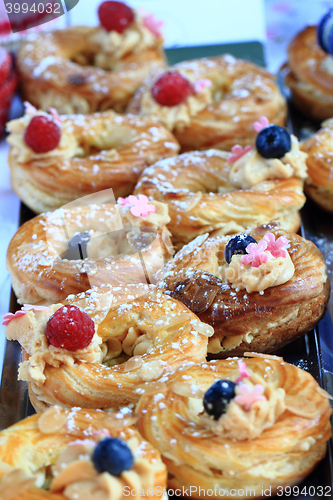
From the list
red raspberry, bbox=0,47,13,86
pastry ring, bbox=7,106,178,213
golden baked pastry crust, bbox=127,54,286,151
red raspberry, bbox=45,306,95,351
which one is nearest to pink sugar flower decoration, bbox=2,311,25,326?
red raspberry, bbox=45,306,95,351

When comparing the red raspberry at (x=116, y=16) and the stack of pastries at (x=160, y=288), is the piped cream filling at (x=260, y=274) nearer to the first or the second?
the stack of pastries at (x=160, y=288)

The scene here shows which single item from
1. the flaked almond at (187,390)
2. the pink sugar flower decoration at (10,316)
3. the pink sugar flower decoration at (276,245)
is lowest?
the flaked almond at (187,390)

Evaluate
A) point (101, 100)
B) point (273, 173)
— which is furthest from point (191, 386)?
point (101, 100)

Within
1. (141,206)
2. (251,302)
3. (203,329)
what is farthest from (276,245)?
(141,206)

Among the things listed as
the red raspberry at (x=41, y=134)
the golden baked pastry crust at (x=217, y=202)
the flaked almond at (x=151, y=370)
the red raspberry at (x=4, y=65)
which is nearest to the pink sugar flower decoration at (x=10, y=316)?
the flaked almond at (x=151, y=370)

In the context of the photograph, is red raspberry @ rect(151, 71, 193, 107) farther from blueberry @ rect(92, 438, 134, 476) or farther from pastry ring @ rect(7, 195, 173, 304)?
blueberry @ rect(92, 438, 134, 476)

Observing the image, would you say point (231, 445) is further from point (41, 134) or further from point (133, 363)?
point (41, 134)
